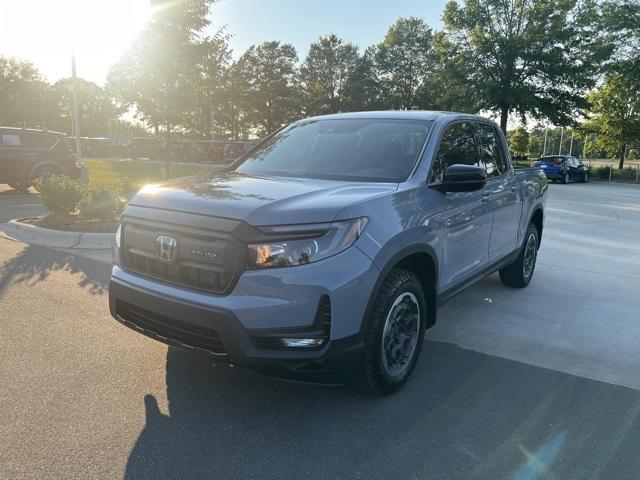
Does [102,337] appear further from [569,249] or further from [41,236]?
[569,249]

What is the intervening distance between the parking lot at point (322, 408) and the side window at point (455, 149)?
1.47 m

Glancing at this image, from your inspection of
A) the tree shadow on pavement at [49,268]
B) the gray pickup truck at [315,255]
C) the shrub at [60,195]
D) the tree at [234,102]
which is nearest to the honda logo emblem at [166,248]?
the gray pickup truck at [315,255]

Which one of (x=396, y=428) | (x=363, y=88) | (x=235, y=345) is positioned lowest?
(x=396, y=428)

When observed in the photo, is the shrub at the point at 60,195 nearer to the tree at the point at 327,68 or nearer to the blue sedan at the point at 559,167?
the blue sedan at the point at 559,167

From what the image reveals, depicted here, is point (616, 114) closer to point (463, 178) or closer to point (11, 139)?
point (11, 139)

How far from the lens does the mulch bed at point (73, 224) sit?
7891 mm

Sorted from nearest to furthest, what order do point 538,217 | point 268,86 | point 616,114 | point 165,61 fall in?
point 538,217, point 165,61, point 616,114, point 268,86

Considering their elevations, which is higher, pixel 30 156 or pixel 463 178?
pixel 463 178

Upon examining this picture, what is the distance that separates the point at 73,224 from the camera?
8102 millimetres

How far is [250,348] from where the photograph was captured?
105 inches

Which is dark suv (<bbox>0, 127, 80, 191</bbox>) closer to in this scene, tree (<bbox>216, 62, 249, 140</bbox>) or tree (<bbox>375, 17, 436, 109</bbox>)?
tree (<bbox>216, 62, 249, 140</bbox>)

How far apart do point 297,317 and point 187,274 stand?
0.71 metres

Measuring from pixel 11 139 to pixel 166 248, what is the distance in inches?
525

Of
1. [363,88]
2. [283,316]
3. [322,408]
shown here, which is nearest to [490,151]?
[322,408]
